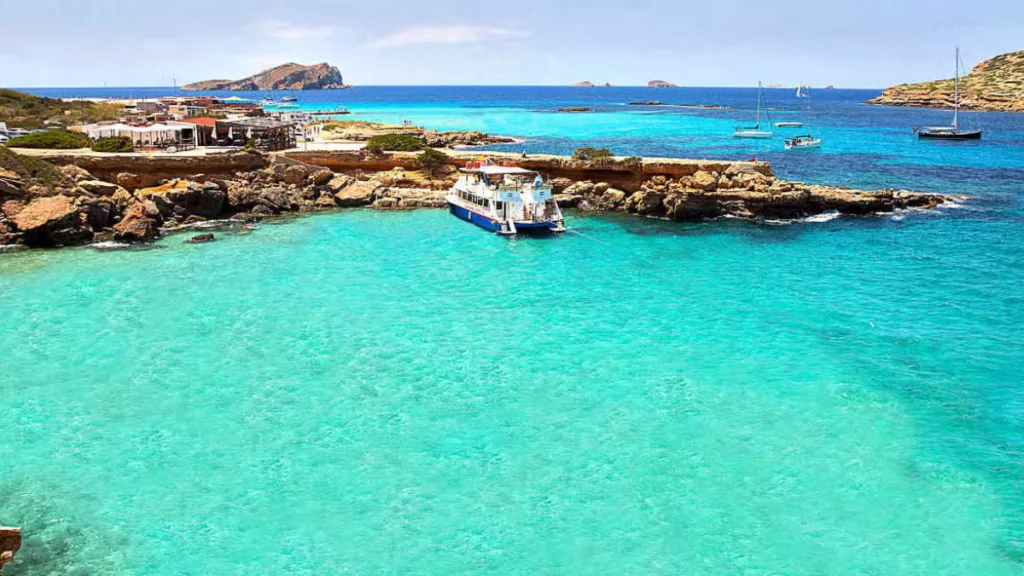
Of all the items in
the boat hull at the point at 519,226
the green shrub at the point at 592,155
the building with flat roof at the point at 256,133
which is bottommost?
the boat hull at the point at 519,226

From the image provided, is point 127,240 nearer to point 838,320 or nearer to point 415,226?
point 415,226

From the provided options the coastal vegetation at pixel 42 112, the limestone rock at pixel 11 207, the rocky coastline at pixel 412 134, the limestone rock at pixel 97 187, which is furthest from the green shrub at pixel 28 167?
the coastal vegetation at pixel 42 112

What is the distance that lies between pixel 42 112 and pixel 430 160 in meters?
54.1

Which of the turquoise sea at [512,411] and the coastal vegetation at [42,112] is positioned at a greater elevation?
the coastal vegetation at [42,112]

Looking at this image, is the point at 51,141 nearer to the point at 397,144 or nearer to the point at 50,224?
Answer: the point at 50,224

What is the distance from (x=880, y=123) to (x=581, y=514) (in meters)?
138

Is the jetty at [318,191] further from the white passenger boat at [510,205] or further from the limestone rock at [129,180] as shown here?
the white passenger boat at [510,205]

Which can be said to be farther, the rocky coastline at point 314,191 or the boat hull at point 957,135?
the boat hull at point 957,135

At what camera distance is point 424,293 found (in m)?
32.2

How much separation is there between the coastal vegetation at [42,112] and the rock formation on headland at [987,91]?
165 metres

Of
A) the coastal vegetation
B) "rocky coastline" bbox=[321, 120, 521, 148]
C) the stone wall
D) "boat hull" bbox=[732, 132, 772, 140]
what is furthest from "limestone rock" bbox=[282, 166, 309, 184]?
Result: "boat hull" bbox=[732, 132, 772, 140]

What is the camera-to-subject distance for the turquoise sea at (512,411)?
15453 millimetres

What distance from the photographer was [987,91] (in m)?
172

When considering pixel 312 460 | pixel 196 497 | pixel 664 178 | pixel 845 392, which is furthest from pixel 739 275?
pixel 196 497
